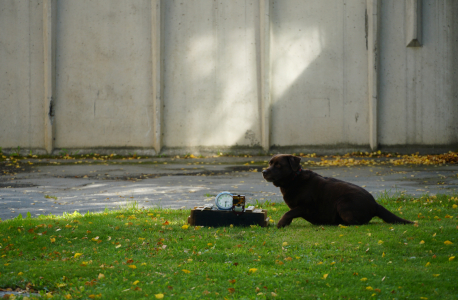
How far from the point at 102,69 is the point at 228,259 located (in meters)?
13.2

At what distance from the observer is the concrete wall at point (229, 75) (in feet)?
52.0

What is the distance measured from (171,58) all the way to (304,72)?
488 centimetres

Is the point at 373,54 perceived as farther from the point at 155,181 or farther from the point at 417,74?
the point at 155,181

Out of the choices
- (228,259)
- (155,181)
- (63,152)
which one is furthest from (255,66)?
(228,259)

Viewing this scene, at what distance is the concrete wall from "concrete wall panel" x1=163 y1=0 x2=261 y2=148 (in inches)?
1.4

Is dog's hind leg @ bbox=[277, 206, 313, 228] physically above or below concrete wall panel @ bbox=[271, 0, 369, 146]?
below

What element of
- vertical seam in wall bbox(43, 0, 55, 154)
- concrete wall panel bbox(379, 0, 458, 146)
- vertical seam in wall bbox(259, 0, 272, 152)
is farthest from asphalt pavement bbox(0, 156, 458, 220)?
concrete wall panel bbox(379, 0, 458, 146)

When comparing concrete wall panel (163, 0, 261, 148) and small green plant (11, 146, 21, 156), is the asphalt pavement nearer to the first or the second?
small green plant (11, 146, 21, 156)

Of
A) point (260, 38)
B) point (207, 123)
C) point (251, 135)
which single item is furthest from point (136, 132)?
point (260, 38)

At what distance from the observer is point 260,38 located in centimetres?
1606

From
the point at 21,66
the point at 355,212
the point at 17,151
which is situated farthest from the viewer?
the point at 17,151

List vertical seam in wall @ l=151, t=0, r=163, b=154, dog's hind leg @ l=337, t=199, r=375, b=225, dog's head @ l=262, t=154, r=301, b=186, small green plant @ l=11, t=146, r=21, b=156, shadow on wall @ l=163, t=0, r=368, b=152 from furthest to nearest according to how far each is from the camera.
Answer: shadow on wall @ l=163, t=0, r=368, b=152
small green plant @ l=11, t=146, r=21, b=156
vertical seam in wall @ l=151, t=0, r=163, b=154
dog's head @ l=262, t=154, r=301, b=186
dog's hind leg @ l=337, t=199, r=375, b=225

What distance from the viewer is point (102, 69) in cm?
1591

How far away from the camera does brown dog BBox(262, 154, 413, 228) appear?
17.6 ft
